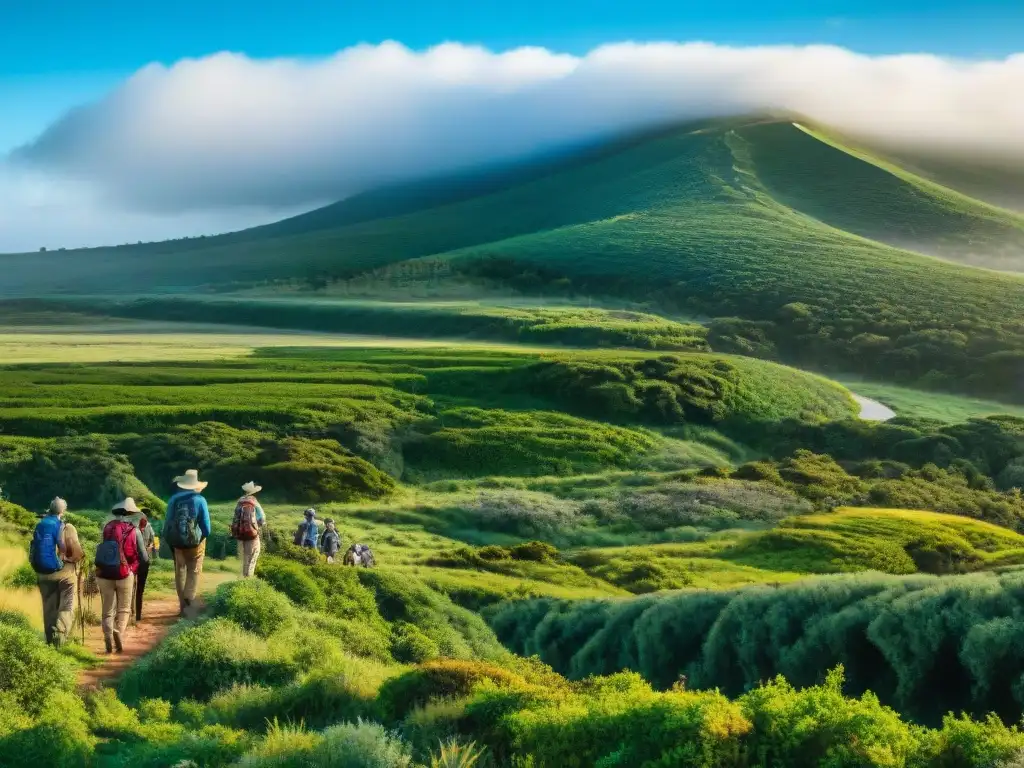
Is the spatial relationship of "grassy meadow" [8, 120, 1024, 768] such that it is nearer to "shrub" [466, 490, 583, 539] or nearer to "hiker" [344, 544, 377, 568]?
"shrub" [466, 490, 583, 539]

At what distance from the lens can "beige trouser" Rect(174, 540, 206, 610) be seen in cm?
2016

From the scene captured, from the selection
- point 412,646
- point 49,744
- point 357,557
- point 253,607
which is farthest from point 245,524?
point 49,744

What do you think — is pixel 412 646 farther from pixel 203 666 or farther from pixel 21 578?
pixel 21 578

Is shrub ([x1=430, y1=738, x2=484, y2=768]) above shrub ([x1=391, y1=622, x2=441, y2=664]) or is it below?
above

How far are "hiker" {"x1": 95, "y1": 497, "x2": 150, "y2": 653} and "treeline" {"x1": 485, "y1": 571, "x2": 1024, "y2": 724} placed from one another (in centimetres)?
1042

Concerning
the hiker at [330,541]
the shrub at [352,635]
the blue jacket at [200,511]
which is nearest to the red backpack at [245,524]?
the blue jacket at [200,511]

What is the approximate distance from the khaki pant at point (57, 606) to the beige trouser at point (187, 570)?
6.59ft

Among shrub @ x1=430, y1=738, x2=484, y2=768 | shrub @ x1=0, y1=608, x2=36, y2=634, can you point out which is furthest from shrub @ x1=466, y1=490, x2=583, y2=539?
shrub @ x1=430, y1=738, x2=484, y2=768

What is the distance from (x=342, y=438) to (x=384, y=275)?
138 m

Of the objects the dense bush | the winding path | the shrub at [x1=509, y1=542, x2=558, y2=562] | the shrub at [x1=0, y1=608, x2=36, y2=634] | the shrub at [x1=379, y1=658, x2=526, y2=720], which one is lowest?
the winding path

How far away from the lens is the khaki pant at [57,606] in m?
18.2

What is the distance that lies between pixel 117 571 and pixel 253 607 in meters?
2.18

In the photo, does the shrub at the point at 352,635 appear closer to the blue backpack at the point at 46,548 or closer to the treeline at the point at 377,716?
the treeline at the point at 377,716

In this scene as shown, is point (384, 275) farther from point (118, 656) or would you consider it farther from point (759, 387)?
point (118, 656)
